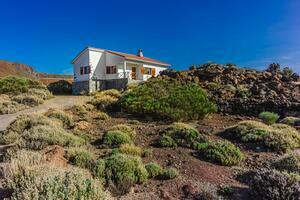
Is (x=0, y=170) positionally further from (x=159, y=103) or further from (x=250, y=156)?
(x=159, y=103)

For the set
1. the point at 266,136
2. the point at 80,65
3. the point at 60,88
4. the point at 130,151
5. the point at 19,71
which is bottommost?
the point at 130,151

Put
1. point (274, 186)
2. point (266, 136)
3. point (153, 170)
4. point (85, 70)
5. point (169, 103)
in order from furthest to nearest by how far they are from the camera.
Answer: point (85, 70) < point (169, 103) < point (266, 136) < point (153, 170) < point (274, 186)

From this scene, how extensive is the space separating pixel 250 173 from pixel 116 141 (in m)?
4.07

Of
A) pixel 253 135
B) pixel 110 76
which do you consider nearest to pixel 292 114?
pixel 253 135

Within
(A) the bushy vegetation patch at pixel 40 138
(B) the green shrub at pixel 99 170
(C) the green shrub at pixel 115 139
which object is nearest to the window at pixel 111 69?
(A) the bushy vegetation patch at pixel 40 138

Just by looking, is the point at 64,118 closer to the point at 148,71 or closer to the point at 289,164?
the point at 289,164

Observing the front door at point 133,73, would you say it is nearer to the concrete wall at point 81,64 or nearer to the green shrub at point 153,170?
the concrete wall at point 81,64

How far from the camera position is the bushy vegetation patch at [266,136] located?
8.10 m

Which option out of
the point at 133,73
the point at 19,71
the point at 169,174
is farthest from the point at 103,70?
the point at 19,71

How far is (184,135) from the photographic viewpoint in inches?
347

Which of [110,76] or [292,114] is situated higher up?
[110,76]

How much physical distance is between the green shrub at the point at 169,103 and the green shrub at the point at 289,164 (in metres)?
6.16

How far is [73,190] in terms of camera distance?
11.8ft

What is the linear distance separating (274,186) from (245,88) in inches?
536
